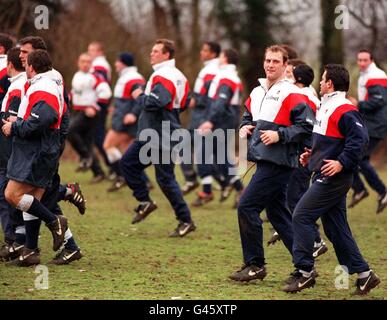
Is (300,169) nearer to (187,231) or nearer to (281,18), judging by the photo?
(187,231)

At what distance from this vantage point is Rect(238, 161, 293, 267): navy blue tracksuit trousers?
888cm

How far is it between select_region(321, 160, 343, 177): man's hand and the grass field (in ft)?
3.68

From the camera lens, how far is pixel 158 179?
11922mm

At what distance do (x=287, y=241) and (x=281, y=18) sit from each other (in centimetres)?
2070

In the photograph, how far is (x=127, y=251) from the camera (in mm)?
10891

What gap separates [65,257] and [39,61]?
206 centimetres

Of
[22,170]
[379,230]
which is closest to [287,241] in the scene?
[22,170]

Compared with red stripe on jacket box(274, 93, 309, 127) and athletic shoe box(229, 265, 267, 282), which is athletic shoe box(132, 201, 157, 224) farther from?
red stripe on jacket box(274, 93, 309, 127)

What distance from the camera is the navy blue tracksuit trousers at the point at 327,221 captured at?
844 centimetres

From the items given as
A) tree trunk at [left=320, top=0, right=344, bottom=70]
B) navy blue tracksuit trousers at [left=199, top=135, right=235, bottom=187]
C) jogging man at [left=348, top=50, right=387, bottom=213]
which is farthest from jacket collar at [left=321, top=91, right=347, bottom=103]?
tree trunk at [left=320, top=0, right=344, bottom=70]

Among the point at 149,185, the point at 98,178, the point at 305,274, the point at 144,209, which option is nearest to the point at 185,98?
the point at 144,209

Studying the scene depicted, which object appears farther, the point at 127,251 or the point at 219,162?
the point at 219,162

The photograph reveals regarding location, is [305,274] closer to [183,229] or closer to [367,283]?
[367,283]

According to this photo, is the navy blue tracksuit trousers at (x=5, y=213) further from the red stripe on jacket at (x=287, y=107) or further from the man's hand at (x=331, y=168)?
the man's hand at (x=331, y=168)
